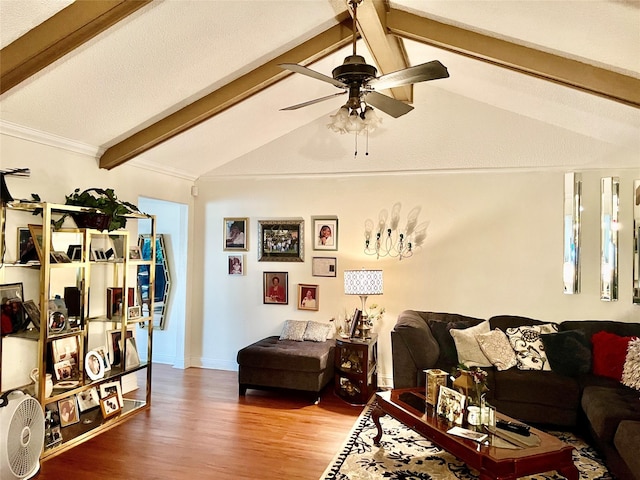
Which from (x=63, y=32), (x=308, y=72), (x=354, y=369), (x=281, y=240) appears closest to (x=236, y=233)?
(x=281, y=240)

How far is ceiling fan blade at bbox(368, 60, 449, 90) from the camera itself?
2.41 m

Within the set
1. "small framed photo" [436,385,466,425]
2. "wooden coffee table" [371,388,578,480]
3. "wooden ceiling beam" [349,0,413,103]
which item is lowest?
"wooden coffee table" [371,388,578,480]

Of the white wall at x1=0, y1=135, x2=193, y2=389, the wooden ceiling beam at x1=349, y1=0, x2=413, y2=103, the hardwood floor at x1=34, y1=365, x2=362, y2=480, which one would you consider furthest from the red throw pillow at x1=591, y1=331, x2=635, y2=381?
the white wall at x1=0, y1=135, x2=193, y2=389

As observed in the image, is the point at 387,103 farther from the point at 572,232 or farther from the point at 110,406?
the point at 110,406

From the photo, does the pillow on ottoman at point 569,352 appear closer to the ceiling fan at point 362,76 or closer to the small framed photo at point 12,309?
the ceiling fan at point 362,76

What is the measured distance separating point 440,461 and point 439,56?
11.1ft

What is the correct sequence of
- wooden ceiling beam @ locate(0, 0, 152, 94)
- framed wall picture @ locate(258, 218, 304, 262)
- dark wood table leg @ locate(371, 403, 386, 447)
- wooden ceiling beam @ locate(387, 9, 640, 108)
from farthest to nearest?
framed wall picture @ locate(258, 218, 304, 262) < dark wood table leg @ locate(371, 403, 386, 447) < wooden ceiling beam @ locate(387, 9, 640, 108) < wooden ceiling beam @ locate(0, 0, 152, 94)

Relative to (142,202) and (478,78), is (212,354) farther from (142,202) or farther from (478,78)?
(478,78)

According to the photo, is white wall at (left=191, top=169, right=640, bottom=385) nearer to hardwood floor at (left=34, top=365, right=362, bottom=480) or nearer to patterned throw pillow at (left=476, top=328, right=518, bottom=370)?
patterned throw pillow at (left=476, top=328, right=518, bottom=370)

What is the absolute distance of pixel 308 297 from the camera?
5598 mm

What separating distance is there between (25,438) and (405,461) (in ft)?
8.48

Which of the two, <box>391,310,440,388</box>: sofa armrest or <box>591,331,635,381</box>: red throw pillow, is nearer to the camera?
<box>591,331,635,381</box>: red throw pillow

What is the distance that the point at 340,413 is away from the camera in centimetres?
438

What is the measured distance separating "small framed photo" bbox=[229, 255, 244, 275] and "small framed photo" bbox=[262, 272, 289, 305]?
35cm
